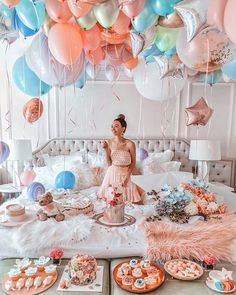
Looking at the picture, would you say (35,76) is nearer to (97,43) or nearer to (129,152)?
(97,43)

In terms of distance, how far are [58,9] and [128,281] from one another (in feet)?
5.75

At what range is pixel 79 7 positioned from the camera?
166cm

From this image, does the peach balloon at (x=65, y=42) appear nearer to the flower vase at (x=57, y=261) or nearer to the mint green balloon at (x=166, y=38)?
the mint green balloon at (x=166, y=38)

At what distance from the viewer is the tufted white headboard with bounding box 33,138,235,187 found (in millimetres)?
3543

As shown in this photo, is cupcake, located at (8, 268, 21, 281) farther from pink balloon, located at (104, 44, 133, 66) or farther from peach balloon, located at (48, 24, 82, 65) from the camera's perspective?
pink balloon, located at (104, 44, 133, 66)

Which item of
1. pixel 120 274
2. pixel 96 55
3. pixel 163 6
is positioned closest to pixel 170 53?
pixel 96 55

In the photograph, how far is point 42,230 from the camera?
1.73 m

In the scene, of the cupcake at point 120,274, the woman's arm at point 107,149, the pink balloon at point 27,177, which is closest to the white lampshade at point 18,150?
the pink balloon at point 27,177

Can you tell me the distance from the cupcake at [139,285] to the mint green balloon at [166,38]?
70.0 inches

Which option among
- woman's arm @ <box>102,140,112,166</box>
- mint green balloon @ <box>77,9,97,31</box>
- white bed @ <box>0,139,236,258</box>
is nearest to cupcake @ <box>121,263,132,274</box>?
white bed @ <box>0,139,236,258</box>

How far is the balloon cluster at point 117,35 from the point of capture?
5.23 ft

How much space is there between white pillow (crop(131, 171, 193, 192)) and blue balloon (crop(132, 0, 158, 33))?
4.88 ft

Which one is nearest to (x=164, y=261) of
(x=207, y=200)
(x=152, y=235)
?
(x=152, y=235)

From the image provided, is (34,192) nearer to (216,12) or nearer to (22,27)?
(22,27)
